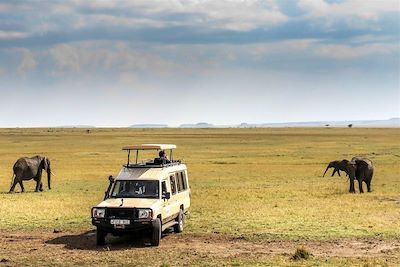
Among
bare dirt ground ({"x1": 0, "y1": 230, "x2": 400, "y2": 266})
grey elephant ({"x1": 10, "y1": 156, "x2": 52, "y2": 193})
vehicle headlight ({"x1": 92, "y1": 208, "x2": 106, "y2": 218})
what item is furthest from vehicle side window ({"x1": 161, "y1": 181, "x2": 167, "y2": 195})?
grey elephant ({"x1": 10, "y1": 156, "x2": 52, "y2": 193})

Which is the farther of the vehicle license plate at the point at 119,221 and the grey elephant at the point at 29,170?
the grey elephant at the point at 29,170

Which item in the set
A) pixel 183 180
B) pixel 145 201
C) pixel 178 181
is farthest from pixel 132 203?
pixel 183 180

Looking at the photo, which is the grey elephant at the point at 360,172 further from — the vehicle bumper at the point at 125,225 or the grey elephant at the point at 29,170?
the vehicle bumper at the point at 125,225

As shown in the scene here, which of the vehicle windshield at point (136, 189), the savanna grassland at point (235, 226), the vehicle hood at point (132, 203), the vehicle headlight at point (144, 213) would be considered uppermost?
the vehicle windshield at point (136, 189)

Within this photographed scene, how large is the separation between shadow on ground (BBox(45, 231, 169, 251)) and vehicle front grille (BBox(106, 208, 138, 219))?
1025 mm

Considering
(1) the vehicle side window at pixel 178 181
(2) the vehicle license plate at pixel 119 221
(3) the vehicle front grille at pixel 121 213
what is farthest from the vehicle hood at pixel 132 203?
(1) the vehicle side window at pixel 178 181

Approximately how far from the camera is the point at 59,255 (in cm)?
1828

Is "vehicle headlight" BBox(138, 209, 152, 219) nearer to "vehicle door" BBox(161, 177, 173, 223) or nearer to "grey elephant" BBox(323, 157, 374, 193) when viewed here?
"vehicle door" BBox(161, 177, 173, 223)

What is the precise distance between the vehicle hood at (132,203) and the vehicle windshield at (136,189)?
1.09 ft

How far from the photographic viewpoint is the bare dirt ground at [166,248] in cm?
1783

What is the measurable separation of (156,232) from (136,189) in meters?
2.01

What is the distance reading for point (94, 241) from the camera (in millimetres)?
20547

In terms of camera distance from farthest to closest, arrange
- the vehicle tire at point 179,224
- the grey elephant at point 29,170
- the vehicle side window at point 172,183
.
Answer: the grey elephant at point 29,170, the vehicle tire at point 179,224, the vehicle side window at point 172,183

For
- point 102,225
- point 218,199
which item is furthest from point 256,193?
point 102,225
